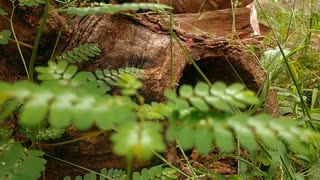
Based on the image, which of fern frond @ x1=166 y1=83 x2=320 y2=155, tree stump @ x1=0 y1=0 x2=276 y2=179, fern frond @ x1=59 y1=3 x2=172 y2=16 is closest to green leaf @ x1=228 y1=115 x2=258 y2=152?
fern frond @ x1=166 y1=83 x2=320 y2=155

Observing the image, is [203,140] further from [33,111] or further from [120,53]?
[120,53]

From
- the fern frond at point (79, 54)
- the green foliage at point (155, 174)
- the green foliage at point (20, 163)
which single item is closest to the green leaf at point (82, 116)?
the green foliage at point (20, 163)

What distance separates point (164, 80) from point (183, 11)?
1245mm

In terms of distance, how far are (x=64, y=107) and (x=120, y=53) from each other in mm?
978

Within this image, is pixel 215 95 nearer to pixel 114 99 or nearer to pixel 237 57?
pixel 114 99

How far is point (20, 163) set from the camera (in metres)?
0.85

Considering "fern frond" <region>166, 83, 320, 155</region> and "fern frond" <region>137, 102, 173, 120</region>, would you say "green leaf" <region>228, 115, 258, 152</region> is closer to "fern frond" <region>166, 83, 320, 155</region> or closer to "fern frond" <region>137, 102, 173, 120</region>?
"fern frond" <region>166, 83, 320, 155</region>

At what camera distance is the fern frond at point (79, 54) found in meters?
1.17

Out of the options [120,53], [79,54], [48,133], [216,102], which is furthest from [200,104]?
[120,53]

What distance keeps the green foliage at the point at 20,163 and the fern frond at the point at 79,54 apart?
12.9 inches

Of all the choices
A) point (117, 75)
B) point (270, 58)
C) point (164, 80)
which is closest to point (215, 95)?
point (117, 75)

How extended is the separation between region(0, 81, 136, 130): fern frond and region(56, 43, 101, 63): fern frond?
27.9 inches

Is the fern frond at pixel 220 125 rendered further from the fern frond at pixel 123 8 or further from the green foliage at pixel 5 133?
the green foliage at pixel 5 133

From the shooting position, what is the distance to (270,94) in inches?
66.4
